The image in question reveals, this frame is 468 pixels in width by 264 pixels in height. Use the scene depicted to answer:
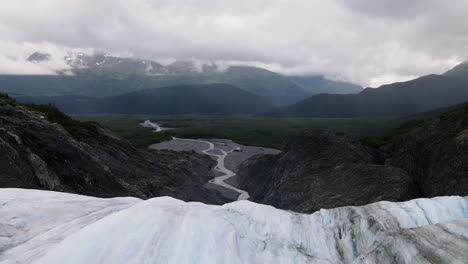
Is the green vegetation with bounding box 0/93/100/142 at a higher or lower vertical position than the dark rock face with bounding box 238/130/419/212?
higher

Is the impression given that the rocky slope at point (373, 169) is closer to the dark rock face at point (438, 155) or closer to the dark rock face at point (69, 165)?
the dark rock face at point (438, 155)

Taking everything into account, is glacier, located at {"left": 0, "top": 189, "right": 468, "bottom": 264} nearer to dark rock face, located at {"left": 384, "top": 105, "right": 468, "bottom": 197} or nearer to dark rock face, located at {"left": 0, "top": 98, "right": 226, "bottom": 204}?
dark rock face, located at {"left": 0, "top": 98, "right": 226, "bottom": 204}

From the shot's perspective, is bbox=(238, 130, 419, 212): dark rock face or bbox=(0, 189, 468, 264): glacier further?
bbox=(238, 130, 419, 212): dark rock face

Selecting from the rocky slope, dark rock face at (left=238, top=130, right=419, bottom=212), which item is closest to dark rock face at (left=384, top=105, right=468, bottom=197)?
the rocky slope

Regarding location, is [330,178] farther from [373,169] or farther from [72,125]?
[72,125]

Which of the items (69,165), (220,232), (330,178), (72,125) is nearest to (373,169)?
(330,178)

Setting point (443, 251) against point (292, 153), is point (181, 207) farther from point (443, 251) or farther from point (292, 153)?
point (292, 153)
